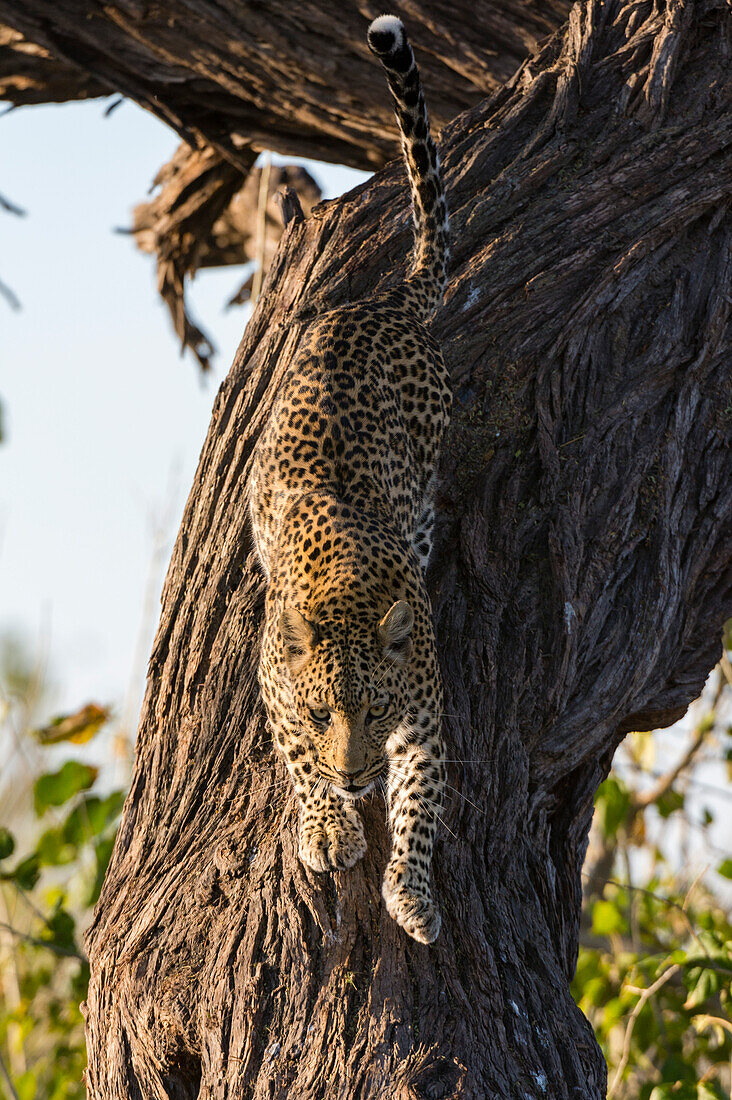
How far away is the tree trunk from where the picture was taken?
4.55 m

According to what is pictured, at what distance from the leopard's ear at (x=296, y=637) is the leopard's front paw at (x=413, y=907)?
967 mm

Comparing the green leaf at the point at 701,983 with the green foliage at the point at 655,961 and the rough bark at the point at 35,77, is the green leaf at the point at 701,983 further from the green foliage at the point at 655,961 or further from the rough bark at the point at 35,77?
the rough bark at the point at 35,77

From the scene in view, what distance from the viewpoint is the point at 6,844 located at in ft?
20.8

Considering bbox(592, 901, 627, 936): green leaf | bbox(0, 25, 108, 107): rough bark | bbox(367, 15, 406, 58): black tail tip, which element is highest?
bbox(0, 25, 108, 107): rough bark

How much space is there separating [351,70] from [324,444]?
4.66 meters

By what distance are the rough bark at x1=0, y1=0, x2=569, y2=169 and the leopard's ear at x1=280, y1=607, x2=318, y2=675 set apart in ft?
17.4

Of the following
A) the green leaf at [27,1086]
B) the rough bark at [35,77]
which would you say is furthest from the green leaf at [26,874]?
the rough bark at [35,77]

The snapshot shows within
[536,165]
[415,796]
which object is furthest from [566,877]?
[536,165]

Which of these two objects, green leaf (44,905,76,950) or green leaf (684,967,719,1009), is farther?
green leaf (44,905,76,950)

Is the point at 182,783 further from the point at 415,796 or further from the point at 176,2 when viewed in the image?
the point at 176,2

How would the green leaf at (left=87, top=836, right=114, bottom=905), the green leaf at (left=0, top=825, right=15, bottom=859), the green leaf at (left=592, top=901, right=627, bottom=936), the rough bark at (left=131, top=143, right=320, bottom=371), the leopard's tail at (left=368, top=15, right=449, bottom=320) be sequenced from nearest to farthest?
the green leaf at (left=0, top=825, right=15, bottom=859)
the leopard's tail at (left=368, top=15, right=449, bottom=320)
the green leaf at (left=87, top=836, right=114, bottom=905)
the green leaf at (left=592, top=901, right=627, bottom=936)
the rough bark at (left=131, top=143, right=320, bottom=371)

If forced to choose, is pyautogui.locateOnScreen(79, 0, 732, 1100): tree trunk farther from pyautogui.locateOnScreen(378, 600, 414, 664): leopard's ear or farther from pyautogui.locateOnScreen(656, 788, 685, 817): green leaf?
pyautogui.locateOnScreen(656, 788, 685, 817): green leaf

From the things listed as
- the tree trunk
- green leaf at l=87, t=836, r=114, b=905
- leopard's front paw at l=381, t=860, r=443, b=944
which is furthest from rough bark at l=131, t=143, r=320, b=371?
leopard's front paw at l=381, t=860, r=443, b=944

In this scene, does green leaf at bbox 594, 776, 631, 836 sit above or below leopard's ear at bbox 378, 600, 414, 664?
below
